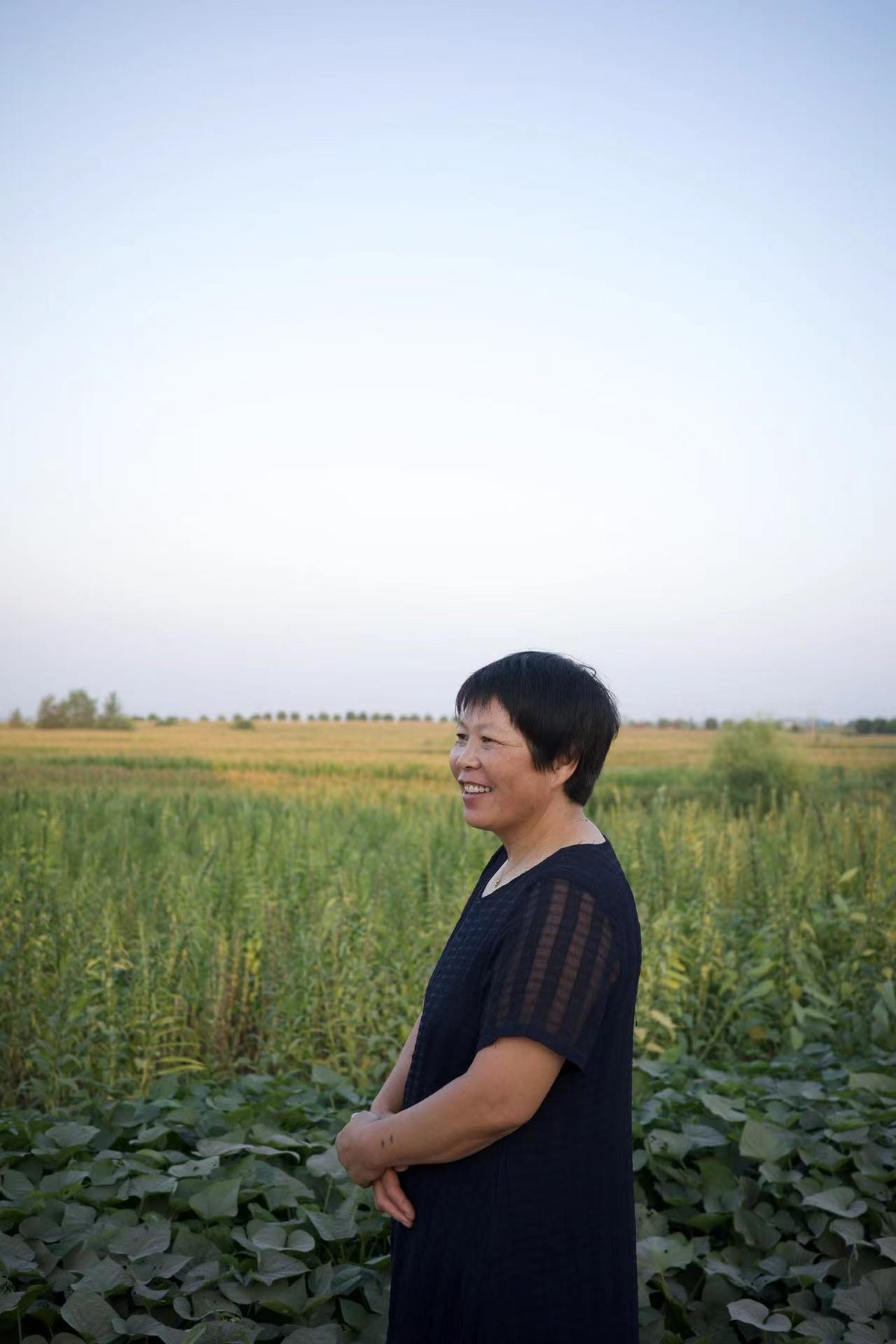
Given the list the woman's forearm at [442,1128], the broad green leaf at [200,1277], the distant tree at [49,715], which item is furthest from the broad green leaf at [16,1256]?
the distant tree at [49,715]

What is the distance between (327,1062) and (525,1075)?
3.03 metres

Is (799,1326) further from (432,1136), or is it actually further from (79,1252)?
(79,1252)

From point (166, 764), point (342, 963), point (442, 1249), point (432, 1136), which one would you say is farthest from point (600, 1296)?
point (166, 764)

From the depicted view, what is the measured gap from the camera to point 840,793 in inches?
583

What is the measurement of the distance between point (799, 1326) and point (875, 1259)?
464mm

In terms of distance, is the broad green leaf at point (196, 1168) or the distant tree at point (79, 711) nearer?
the broad green leaf at point (196, 1168)

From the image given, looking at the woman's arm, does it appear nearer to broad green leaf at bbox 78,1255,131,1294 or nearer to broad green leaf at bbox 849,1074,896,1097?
broad green leaf at bbox 78,1255,131,1294

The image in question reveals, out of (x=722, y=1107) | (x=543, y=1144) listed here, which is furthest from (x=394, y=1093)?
(x=722, y=1107)

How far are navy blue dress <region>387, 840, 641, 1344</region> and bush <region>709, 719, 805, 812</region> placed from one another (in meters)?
15.1

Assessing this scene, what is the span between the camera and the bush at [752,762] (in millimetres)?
16453

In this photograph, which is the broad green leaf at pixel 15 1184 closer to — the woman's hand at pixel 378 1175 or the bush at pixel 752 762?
the woman's hand at pixel 378 1175

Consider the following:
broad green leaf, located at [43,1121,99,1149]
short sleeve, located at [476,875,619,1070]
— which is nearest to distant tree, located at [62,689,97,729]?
broad green leaf, located at [43,1121,99,1149]

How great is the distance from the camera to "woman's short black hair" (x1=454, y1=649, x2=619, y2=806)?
1.75 metres

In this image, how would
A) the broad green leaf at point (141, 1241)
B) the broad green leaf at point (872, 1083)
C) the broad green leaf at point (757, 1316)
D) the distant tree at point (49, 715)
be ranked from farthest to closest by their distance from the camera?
1. the distant tree at point (49, 715)
2. the broad green leaf at point (872, 1083)
3. the broad green leaf at point (141, 1241)
4. the broad green leaf at point (757, 1316)
